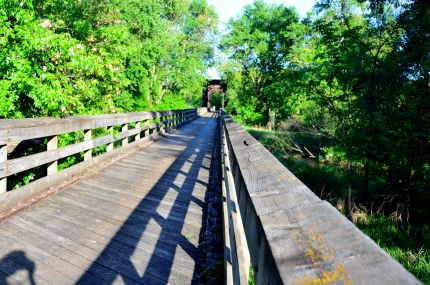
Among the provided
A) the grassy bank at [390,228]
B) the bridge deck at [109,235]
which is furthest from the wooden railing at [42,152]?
the grassy bank at [390,228]

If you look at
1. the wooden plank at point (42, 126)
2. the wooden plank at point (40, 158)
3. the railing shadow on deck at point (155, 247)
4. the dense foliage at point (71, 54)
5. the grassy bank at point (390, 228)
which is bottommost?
the grassy bank at point (390, 228)

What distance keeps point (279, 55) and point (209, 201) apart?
99.9 feet

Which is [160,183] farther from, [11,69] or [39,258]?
[11,69]

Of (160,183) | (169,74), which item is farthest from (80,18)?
(169,74)

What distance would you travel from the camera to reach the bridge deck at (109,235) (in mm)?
2697

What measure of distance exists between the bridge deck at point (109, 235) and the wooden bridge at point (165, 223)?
14 mm

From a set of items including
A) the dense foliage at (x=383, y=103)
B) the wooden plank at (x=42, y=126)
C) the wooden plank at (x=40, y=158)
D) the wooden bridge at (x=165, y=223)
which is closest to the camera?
the wooden bridge at (x=165, y=223)

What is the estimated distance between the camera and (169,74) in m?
26.2

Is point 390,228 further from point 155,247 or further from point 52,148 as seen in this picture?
point 52,148

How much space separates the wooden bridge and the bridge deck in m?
0.01

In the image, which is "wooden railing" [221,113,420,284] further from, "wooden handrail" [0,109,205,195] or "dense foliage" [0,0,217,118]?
"dense foliage" [0,0,217,118]

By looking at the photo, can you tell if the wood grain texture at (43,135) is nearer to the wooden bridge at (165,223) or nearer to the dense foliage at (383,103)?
the wooden bridge at (165,223)

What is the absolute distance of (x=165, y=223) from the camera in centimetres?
382

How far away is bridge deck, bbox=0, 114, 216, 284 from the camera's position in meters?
2.70
